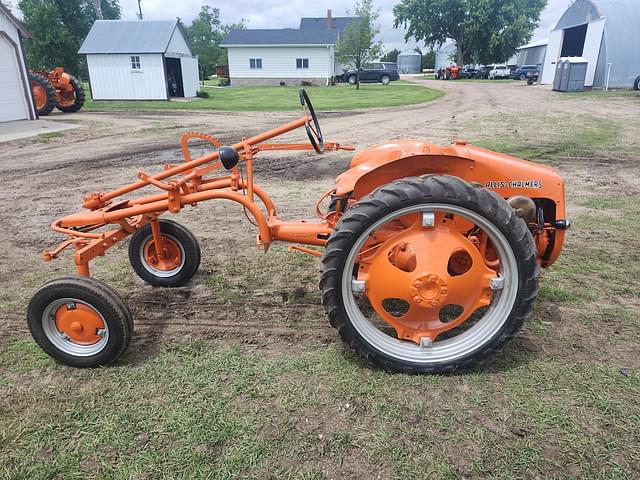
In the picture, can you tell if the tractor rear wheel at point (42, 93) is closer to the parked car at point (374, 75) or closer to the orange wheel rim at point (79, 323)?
the orange wheel rim at point (79, 323)

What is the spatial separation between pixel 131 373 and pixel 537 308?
2836 millimetres

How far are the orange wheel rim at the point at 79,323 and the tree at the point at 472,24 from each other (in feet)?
174

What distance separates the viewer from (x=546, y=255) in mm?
3135

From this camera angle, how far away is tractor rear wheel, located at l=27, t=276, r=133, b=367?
282cm

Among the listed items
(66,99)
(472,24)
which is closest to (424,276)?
(66,99)

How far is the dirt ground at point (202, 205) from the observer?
140 inches

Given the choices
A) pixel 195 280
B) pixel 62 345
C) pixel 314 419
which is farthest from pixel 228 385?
pixel 195 280

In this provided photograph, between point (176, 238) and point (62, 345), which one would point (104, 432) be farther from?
point (176, 238)

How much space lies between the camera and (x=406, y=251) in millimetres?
2801

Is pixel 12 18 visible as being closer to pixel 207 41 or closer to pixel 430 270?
pixel 430 270

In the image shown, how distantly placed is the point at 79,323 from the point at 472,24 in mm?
53919

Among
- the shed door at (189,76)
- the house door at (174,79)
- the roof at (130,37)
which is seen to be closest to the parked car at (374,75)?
A: the shed door at (189,76)

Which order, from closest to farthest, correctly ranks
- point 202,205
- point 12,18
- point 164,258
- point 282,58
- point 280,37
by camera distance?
point 164,258
point 202,205
point 12,18
point 282,58
point 280,37

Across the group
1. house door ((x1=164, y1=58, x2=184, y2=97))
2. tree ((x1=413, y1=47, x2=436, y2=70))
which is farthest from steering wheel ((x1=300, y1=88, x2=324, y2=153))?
tree ((x1=413, y1=47, x2=436, y2=70))
